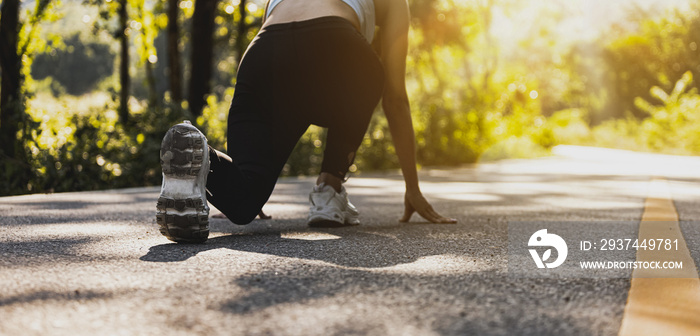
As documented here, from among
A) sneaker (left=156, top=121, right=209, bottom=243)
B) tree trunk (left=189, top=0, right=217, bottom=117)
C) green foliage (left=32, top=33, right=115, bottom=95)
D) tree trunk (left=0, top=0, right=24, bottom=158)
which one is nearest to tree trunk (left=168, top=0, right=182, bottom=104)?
tree trunk (left=189, top=0, right=217, bottom=117)

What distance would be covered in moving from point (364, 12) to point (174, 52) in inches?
352

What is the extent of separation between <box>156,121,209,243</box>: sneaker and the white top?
101 cm

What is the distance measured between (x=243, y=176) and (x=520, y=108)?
70.4 ft

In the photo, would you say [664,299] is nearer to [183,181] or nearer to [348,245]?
[348,245]

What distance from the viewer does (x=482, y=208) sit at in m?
4.93

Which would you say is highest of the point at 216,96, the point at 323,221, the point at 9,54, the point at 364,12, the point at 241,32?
the point at 241,32

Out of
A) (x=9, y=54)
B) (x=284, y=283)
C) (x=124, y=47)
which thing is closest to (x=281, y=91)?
(x=284, y=283)

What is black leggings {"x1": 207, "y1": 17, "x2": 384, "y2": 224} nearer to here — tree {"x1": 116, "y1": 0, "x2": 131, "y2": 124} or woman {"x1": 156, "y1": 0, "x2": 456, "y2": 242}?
woman {"x1": 156, "y1": 0, "x2": 456, "y2": 242}

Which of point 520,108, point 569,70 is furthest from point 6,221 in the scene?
point 569,70

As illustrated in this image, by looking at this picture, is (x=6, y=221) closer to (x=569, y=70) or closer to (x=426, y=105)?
(x=426, y=105)

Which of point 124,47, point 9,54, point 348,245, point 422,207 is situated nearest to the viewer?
point 348,245

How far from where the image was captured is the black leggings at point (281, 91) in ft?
9.19

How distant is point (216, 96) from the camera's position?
13297mm

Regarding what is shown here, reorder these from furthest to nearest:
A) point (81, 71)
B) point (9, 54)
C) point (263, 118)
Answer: point (81, 71)
point (9, 54)
point (263, 118)
